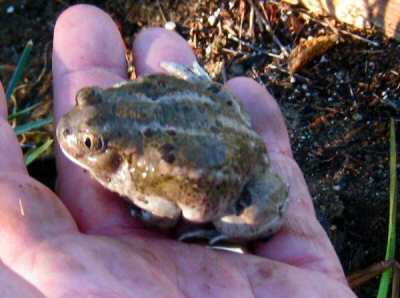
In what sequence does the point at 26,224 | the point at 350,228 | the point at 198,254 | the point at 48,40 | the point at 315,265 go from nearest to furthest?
1. the point at 26,224
2. the point at 198,254
3. the point at 315,265
4. the point at 350,228
5. the point at 48,40

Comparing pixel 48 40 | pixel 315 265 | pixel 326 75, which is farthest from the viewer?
pixel 48 40

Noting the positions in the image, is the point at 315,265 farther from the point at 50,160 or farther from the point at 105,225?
the point at 50,160

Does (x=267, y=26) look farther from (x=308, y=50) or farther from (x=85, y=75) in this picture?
(x=85, y=75)

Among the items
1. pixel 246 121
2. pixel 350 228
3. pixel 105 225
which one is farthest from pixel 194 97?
pixel 350 228

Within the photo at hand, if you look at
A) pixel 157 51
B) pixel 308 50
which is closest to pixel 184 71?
pixel 157 51

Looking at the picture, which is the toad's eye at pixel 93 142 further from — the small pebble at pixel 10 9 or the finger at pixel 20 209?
the small pebble at pixel 10 9

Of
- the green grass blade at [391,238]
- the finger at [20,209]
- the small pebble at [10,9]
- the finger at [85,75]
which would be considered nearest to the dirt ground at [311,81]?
the small pebble at [10,9]

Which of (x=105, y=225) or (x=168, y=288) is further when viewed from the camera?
(x=105, y=225)
